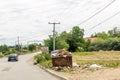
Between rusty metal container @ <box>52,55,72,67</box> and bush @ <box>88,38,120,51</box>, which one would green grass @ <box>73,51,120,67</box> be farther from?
bush @ <box>88,38,120,51</box>

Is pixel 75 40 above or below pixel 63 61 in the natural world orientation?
above

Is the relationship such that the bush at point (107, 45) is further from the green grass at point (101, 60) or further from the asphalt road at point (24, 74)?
the asphalt road at point (24, 74)

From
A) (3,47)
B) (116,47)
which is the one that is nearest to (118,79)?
(116,47)

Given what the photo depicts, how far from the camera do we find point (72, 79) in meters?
21.6

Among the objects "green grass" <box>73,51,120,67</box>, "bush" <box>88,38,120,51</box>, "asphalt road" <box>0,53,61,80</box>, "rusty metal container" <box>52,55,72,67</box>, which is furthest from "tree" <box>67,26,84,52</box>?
"rusty metal container" <box>52,55,72,67</box>

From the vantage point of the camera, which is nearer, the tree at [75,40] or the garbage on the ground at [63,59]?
the garbage on the ground at [63,59]

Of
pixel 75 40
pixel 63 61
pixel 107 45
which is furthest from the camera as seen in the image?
pixel 75 40

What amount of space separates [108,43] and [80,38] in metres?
25.6

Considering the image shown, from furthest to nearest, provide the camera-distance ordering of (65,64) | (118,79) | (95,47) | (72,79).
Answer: (95,47), (65,64), (72,79), (118,79)

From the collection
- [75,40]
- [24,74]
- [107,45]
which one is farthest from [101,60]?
[75,40]

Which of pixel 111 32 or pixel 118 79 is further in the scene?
pixel 111 32

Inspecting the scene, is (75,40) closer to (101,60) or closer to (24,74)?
(101,60)

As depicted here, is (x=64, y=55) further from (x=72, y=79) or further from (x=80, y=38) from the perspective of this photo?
(x=80, y=38)

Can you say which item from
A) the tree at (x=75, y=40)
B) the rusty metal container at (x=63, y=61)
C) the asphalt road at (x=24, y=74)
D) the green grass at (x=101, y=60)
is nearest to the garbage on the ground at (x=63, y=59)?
the rusty metal container at (x=63, y=61)
